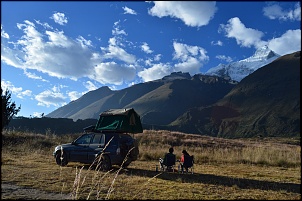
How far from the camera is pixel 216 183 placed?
35.7 feet

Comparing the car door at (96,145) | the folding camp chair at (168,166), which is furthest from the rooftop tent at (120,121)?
the folding camp chair at (168,166)

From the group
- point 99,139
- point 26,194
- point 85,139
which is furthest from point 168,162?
point 26,194

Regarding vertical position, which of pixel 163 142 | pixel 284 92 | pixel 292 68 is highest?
pixel 292 68

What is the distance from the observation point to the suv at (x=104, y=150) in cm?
1322

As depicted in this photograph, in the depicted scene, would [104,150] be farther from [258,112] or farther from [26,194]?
[258,112]

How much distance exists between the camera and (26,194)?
24.2 ft

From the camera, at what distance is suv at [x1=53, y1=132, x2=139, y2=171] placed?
13.2 meters

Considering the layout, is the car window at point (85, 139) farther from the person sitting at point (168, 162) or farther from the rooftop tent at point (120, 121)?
the person sitting at point (168, 162)

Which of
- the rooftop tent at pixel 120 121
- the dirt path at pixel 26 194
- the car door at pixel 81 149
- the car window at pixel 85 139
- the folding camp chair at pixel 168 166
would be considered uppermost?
Result: the rooftop tent at pixel 120 121

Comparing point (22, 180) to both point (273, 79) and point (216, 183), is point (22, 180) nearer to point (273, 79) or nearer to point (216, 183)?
point (216, 183)

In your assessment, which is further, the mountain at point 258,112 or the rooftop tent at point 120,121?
the mountain at point 258,112

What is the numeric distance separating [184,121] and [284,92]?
183 ft

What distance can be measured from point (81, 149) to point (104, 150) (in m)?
1.23

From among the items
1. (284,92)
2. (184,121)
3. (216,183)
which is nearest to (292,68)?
(284,92)
